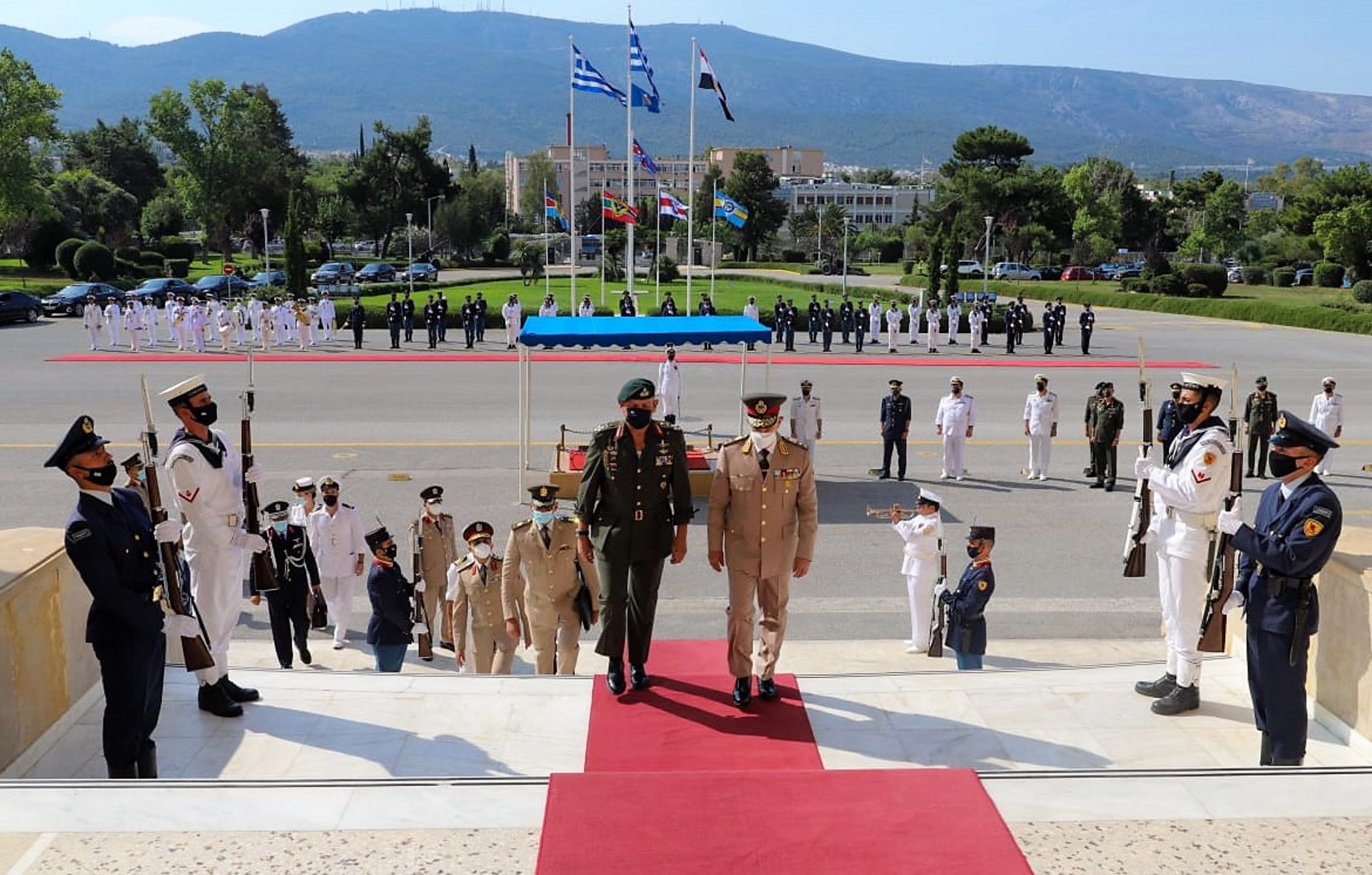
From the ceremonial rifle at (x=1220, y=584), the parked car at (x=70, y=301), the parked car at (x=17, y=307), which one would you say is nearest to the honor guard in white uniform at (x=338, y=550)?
the ceremonial rifle at (x=1220, y=584)

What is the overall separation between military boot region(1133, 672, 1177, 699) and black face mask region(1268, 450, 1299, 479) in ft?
4.71

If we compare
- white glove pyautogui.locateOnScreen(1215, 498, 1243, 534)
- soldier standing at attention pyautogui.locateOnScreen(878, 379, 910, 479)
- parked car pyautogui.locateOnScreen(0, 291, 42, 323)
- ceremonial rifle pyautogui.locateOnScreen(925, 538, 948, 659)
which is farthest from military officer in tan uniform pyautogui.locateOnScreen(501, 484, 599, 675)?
parked car pyautogui.locateOnScreen(0, 291, 42, 323)

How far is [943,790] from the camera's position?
517cm

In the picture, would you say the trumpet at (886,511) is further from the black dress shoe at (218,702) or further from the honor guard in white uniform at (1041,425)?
the black dress shoe at (218,702)

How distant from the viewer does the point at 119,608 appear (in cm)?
565

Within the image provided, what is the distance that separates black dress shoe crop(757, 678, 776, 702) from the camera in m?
6.65

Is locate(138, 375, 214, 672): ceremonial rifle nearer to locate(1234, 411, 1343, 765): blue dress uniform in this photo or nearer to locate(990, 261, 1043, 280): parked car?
locate(1234, 411, 1343, 765): blue dress uniform

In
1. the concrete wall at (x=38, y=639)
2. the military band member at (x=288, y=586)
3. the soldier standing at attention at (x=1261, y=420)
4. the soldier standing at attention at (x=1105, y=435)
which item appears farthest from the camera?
the soldier standing at attention at (x=1261, y=420)

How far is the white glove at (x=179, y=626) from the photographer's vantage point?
19.9 ft

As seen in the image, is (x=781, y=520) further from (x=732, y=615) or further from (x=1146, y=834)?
(x=1146, y=834)

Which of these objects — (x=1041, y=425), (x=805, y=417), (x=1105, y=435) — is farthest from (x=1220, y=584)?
(x=1041, y=425)

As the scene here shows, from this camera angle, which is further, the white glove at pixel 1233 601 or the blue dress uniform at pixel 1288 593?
the white glove at pixel 1233 601

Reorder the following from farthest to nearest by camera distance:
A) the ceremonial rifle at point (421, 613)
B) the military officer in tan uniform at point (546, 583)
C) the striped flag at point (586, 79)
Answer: the striped flag at point (586, 79) < the ceremonial rifle at point (421, 613) < the military officer in tan uniform at point (546, 583)

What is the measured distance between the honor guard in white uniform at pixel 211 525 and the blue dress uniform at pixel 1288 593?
5395 mm
